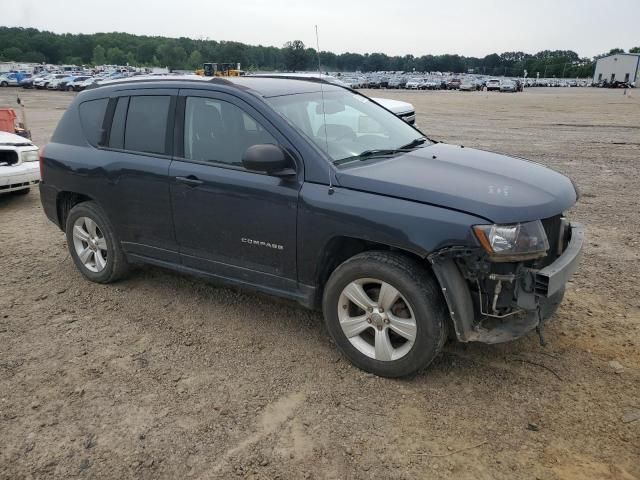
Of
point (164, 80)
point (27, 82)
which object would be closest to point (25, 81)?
point (27, 82)

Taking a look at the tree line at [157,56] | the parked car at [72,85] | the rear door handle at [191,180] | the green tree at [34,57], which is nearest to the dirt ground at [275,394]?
the rear door handle at [191,180]

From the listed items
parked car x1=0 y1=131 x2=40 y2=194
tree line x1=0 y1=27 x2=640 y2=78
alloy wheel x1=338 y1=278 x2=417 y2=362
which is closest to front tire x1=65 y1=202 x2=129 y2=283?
alloy wheel x1=338 y1=278 x2=417 y2=362

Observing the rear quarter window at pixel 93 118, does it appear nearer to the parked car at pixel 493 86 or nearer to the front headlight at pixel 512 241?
the front headlight at pixel 512 241

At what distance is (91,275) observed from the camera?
5.14 m

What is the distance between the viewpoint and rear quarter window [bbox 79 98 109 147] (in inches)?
190

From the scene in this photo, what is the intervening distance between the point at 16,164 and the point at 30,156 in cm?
26

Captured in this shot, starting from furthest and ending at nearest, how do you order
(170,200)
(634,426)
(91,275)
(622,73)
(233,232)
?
(622,73) → (91,275) → (170,200) → (233,232) → (634,426)

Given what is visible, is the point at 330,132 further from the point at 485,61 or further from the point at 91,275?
the point at 485,61

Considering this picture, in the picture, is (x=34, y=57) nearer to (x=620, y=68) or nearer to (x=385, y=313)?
(x=620, y=68)

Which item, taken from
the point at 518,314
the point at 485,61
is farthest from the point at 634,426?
the point at 485,61

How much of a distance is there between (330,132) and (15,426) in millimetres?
2753

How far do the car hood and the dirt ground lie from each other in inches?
44.1

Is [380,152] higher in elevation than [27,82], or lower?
higher

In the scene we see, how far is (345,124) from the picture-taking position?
4.25 meters
